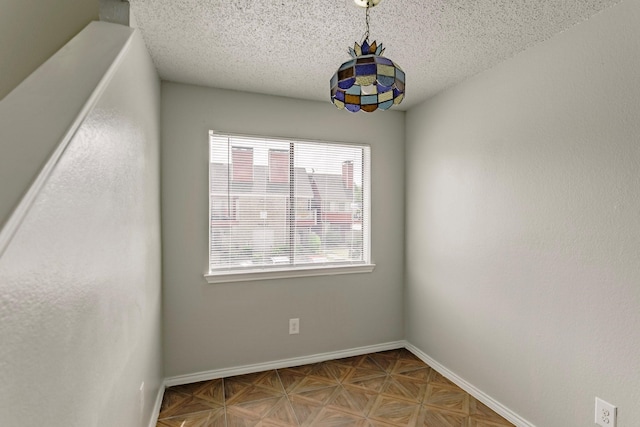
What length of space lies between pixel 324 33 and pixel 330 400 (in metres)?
2.44

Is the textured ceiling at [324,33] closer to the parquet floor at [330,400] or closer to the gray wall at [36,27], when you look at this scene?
the gray wall at [36,27]

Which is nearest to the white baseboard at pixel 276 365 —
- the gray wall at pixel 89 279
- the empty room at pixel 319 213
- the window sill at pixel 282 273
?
the empty room at pixel 319 213

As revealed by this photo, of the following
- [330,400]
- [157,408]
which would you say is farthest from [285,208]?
[157,408]

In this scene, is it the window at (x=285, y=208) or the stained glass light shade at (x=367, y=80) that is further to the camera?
the window at (x=285, y=208)

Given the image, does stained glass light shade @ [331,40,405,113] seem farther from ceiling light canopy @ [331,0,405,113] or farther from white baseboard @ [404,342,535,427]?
white baseboard @ [404,342,535,427]

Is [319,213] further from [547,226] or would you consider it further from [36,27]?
[36,27]

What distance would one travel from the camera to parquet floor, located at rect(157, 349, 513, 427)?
2098 millimetres

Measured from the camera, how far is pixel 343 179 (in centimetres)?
305

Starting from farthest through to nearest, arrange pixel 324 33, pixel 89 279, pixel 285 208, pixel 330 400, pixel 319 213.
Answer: pixel 319 213
pixel 285 208
pixel 330 400
pixel 324 33
pixel 89 279

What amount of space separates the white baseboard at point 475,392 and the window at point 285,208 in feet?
3.13

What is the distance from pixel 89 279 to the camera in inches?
41.3

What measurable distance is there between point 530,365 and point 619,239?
3.03 feet

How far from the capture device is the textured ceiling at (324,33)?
1604mm

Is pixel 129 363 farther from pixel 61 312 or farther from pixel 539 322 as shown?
pixel 539 322
